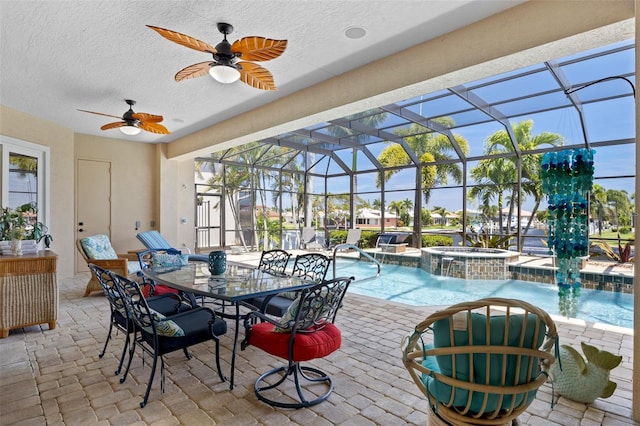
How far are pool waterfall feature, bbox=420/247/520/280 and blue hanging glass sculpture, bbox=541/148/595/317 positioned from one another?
386 centimetres

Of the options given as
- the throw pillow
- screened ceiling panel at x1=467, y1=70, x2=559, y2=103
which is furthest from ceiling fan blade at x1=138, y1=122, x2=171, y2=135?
screened ceiling panel at x1=467, y1=70, x2=559, y2=103

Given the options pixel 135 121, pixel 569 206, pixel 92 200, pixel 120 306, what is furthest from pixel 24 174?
pixel 569 206

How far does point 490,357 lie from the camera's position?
1.43 m

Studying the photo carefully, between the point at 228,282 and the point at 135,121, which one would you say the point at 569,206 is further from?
the point at 135,121

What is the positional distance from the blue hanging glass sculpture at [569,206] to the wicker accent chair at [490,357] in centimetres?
287

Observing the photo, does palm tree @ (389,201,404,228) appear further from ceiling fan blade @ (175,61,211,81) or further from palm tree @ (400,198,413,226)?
ceiling fan blade @ (175,61,211,81)

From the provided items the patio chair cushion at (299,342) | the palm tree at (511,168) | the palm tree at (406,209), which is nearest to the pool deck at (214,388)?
the patio chair cushion at (299,342)

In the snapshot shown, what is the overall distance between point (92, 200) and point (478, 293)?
813cm

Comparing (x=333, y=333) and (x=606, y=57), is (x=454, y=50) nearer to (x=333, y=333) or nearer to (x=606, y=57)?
(x=333, y=333)

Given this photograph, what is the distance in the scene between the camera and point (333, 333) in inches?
95.6

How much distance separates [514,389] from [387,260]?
861 centimetres

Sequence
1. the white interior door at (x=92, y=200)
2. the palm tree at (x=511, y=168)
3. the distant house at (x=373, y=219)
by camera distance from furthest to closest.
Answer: the distant house at (x=373, y=219)
the palm tree at (x=511, y=168)
the white interior door at (x=92, y=200)

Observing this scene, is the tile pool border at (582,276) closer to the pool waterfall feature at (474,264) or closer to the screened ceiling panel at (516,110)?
the pool waterfall feature at (474,264)

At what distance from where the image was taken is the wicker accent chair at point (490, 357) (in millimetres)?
1406
